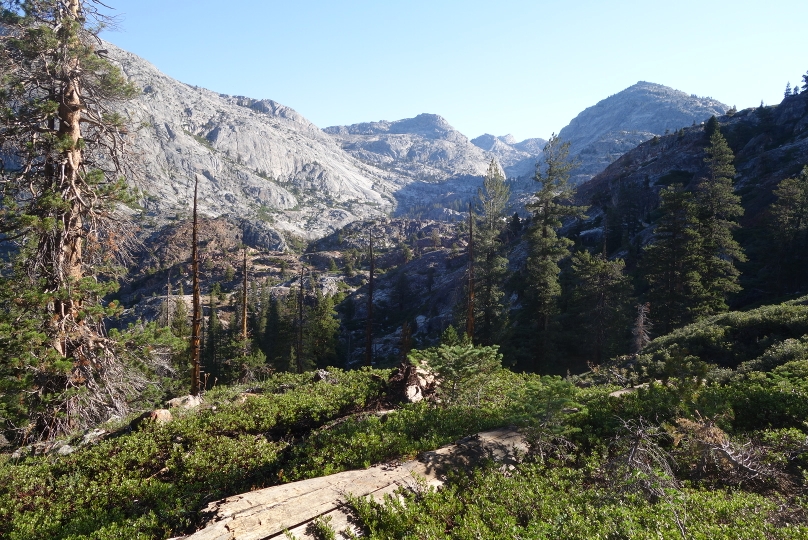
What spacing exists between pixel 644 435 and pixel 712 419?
2.63m

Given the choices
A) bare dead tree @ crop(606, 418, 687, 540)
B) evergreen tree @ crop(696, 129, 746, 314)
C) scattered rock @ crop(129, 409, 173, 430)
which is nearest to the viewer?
bare dead tree @ crop(606, 418, 687, 540)

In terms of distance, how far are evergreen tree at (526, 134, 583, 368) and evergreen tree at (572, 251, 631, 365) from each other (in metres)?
4.55

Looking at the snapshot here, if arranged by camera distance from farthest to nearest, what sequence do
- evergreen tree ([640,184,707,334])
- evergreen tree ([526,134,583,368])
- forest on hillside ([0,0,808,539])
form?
evergreen tree ([526,134,583,368]), evergreen tree ([640,184,707,334]), forest on hillside ([0,0,808,539])

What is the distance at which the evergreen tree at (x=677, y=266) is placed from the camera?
2402cm

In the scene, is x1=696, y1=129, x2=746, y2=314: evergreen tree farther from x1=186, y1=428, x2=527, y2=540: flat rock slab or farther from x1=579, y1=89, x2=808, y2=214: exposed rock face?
x1=186, y1=428, x2=527, y2=540: flat rock slab

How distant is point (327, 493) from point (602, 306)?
96.9 ft

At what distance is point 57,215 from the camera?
9.50 meters

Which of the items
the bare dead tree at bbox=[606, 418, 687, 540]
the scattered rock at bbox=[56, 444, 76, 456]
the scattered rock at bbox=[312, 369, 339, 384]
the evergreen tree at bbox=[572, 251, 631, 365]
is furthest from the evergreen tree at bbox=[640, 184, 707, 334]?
the scattered rock at bbox=[56, 444, 76, 456]

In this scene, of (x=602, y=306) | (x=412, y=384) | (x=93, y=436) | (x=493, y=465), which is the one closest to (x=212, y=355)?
(x=93, y=436)

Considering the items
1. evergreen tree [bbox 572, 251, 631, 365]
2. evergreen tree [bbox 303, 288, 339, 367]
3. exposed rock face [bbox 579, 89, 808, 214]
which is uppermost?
exposed rock face [bbox 579, 89, 808, 214]

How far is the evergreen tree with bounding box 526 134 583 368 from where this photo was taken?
90.0 feet

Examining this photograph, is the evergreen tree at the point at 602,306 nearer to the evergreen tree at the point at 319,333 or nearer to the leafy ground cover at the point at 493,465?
the leafy ground cover at the point at 493,465

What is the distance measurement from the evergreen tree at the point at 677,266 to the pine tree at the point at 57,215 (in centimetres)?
2796

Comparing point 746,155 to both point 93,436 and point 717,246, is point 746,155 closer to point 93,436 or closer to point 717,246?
point 717,246
